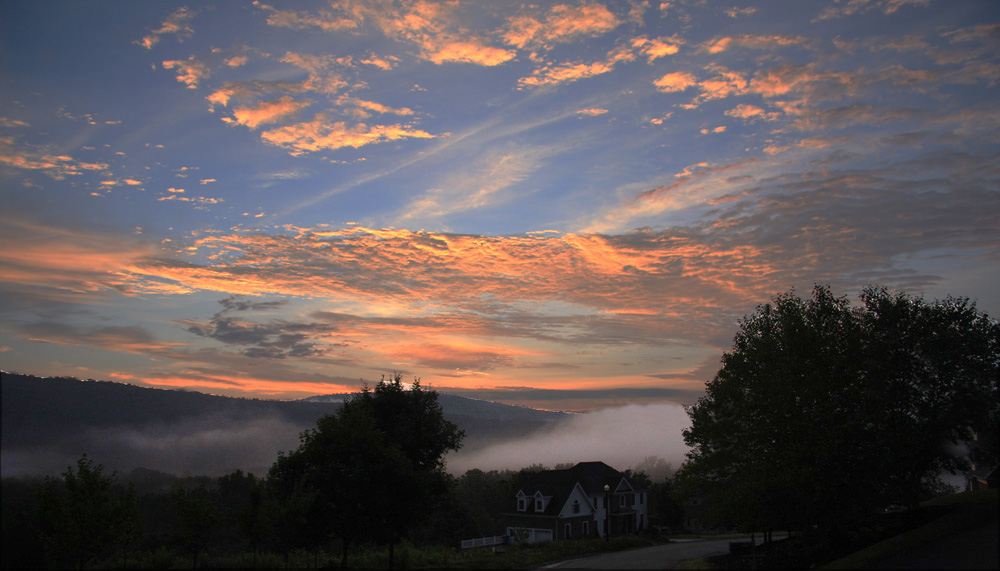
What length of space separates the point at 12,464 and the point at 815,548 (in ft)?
104

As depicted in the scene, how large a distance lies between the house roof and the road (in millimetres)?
14289

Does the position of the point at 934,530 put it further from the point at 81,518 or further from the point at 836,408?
the point at 81,518

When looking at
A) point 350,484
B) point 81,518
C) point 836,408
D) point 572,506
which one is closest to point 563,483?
point 572,506

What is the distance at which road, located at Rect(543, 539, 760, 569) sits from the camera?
3206 cm

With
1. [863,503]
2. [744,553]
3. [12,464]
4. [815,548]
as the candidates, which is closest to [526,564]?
[744,553]

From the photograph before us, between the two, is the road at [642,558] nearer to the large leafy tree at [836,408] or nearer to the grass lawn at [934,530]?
the large leafy tree at [836,408]

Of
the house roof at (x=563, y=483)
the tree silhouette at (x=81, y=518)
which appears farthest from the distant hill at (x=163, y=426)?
the tree silhouette at (x=81, y=518)

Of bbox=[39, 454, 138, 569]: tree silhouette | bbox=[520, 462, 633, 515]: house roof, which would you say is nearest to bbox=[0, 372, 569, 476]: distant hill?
bbox=[520, 462, 633, 515]: house roof

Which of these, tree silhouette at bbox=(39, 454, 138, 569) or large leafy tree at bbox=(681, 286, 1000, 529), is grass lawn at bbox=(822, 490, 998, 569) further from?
tree silhouette at bbox=(39, 454, 138, 569)

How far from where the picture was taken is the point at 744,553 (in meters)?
32.1

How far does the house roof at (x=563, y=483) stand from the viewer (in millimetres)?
58194

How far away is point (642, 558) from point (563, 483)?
2459 cm

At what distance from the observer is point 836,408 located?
2466 cm

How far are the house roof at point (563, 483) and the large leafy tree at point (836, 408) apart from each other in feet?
97.6
